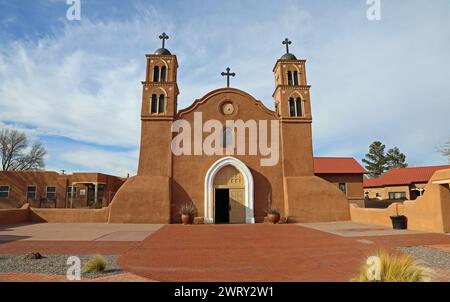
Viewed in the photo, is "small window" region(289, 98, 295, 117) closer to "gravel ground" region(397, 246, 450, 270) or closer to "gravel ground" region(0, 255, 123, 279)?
"gravel ground" region(397, 246, 450, 270)

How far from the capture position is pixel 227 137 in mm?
22219

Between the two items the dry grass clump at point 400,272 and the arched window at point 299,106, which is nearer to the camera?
the dry grass clump at point 400,272

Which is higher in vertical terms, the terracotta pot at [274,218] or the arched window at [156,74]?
the arched window at [156,74]

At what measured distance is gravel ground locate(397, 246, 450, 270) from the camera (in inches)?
296

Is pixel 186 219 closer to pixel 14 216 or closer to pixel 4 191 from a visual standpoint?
pixel 14 216

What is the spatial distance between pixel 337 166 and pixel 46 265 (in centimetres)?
3138

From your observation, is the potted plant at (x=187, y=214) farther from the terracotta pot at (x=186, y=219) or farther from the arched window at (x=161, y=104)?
the arched window at (x=161, y=104)

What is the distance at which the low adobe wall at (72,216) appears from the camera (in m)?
20.3

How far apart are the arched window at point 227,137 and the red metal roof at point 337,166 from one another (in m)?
14.1

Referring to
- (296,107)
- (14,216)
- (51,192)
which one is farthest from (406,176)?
(51,192)

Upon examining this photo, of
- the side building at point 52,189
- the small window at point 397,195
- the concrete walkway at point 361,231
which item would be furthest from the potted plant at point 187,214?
the small window at point 397,195
